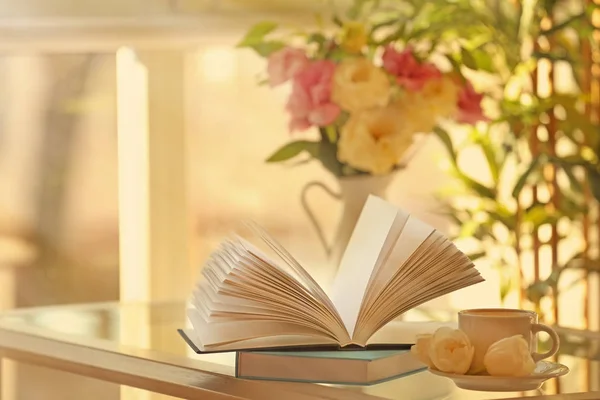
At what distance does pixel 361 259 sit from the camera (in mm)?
1040

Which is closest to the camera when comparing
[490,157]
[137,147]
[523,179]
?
[523,179]

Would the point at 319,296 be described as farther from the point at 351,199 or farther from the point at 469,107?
the point at 469,107

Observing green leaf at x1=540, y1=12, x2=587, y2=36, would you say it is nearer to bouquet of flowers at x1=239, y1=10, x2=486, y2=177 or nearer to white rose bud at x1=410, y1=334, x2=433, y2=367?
bouquet of flowers at x1=239, y1=10, x2=486, y2=177

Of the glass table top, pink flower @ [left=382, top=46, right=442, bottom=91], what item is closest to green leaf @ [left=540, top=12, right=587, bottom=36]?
pink flower @ [left=382, top=46, right=442, bottom=91]

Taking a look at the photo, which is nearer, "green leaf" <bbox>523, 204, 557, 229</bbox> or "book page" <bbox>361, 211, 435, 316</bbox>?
"book page" <bbox>361, 211, 435, 316</bbox>

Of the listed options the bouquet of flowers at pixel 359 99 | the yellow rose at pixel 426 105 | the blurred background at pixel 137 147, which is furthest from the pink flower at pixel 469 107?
the blurred background at pixel 137 147

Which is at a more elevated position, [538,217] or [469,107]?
[469,107]

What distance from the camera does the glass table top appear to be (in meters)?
0.89

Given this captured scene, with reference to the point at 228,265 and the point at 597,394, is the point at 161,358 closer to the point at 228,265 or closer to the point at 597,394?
the point at 228,265

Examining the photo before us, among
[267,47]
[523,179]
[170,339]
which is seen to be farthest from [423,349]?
[523,179]

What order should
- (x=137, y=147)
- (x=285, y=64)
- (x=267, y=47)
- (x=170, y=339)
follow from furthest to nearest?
(x=137, y=147) → (x=267, y=47) → (x=285, y=64) → (x=170, y=339)

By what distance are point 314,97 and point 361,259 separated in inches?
22.9

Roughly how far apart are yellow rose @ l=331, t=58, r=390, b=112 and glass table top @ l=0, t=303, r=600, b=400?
0.36 m

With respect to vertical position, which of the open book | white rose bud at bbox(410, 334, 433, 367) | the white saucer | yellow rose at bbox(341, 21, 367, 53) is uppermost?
yellow rose at bbox(341, 21, 367, 53)
